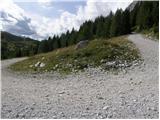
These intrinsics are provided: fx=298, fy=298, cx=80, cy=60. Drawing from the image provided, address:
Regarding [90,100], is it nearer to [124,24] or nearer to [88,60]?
[88,60]

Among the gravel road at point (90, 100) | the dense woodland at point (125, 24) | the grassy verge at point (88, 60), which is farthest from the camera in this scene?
the dense woodland at point (125, 24)

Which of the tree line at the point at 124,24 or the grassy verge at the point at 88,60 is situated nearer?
the grassy verge at the point at 88,60

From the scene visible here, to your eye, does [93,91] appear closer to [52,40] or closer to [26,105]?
[26,105]

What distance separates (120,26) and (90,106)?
73765mm

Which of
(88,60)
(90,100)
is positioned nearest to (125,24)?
(88,60)

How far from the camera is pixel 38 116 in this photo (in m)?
8.96

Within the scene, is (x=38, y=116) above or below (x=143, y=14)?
below

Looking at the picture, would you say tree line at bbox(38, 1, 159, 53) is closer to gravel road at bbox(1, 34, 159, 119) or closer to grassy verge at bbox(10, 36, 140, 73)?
grassy verge at bbox(10, 36, 140, 73)

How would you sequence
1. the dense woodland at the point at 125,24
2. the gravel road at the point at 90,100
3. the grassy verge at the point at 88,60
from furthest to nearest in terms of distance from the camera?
the dense woodland at the point at 125,24 → the grassy verge at the point at 88,60 → the gravel road at the point at 90,100

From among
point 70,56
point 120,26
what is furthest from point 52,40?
point 70,56

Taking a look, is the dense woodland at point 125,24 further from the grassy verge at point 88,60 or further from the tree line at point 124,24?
the grassy verge at point 88,60

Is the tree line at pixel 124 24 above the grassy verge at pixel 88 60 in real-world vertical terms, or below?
above

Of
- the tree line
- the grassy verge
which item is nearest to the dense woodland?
the tree line

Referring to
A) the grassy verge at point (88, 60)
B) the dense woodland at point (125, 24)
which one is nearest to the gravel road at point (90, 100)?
the grassy verge at point (88, 60)
